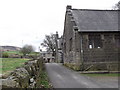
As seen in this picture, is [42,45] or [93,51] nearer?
[93,51]

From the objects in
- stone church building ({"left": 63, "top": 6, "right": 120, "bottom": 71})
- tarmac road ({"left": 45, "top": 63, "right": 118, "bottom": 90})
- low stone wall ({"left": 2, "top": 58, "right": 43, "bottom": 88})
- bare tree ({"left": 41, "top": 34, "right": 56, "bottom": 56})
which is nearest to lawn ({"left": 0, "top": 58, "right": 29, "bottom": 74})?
low stone wall ({"left": 2, "top": 58, "right": 43, "bottom": 88})

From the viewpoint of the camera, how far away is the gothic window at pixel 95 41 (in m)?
24.9

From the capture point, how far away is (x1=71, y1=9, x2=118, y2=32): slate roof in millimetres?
25391

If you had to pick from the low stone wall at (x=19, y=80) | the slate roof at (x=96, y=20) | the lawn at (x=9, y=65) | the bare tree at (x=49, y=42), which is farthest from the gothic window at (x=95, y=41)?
the bare tree at (x=49, y=42)

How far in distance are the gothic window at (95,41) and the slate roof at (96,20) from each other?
3.00 feet

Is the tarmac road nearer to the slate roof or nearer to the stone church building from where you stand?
the stone church building

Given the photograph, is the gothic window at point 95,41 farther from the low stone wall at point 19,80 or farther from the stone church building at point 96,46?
the low stone wall at point 19,80

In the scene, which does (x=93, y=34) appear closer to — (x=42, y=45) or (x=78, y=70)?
(x=78, y=70)

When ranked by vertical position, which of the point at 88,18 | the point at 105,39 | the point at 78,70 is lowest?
the point at 78,70

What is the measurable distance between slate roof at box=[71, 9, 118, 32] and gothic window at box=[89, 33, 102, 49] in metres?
0.91

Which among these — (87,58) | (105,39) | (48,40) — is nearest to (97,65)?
(87,58)

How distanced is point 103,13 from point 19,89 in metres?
28.0

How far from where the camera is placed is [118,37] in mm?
25297

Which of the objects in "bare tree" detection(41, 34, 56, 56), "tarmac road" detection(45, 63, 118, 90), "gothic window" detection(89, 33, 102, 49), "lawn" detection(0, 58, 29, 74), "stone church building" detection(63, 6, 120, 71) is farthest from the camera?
"bare tree" detection(41, 34, 56, 56)
